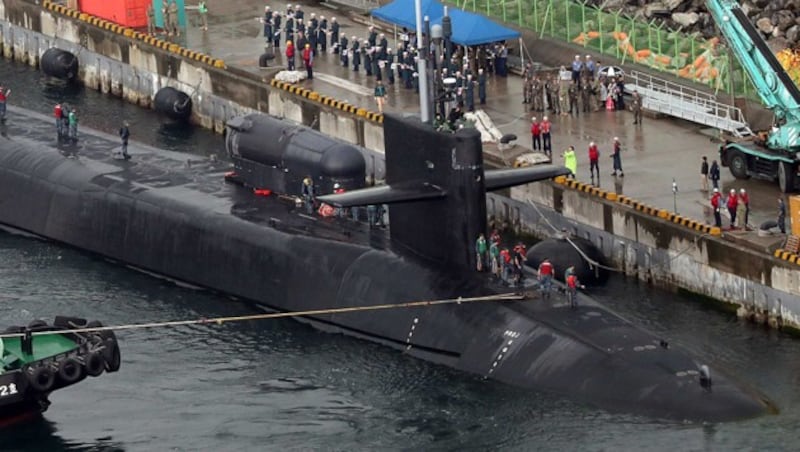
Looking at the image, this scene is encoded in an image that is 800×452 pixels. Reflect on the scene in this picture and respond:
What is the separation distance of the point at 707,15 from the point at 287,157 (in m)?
25.5

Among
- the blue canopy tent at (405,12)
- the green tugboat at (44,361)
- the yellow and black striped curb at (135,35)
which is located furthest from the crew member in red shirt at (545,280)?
the yellow and black striped curb at (135,35)

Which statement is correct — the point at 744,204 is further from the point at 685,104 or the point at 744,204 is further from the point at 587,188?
the point at 685,104

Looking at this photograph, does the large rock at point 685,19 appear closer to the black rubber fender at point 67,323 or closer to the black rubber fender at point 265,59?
the black rubber fender at point 265,59

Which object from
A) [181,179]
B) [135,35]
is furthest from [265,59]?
[181,179]

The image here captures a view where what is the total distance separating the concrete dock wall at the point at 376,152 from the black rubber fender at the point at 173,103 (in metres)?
0.55

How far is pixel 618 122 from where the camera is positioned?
74250mm

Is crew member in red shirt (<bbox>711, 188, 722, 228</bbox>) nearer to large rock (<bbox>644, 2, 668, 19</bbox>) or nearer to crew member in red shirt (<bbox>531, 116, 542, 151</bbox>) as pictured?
crew member in red shirt (<bbox>531, 116, 542, 151</bbox>)

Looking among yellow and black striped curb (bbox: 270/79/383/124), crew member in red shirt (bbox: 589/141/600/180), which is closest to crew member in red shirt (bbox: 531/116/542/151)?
crew member in red shirt (bbox: 589/141/600/180)

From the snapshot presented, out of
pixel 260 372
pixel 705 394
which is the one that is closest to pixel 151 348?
pixel 260 372

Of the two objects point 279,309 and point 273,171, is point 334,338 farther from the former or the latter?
point 273,171

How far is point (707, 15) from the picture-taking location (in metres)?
83.8

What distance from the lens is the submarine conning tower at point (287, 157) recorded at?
6238 cm

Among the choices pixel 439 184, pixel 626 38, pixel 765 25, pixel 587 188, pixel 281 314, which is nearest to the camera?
pixel 439 184

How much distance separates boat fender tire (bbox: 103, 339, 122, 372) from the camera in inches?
2106
